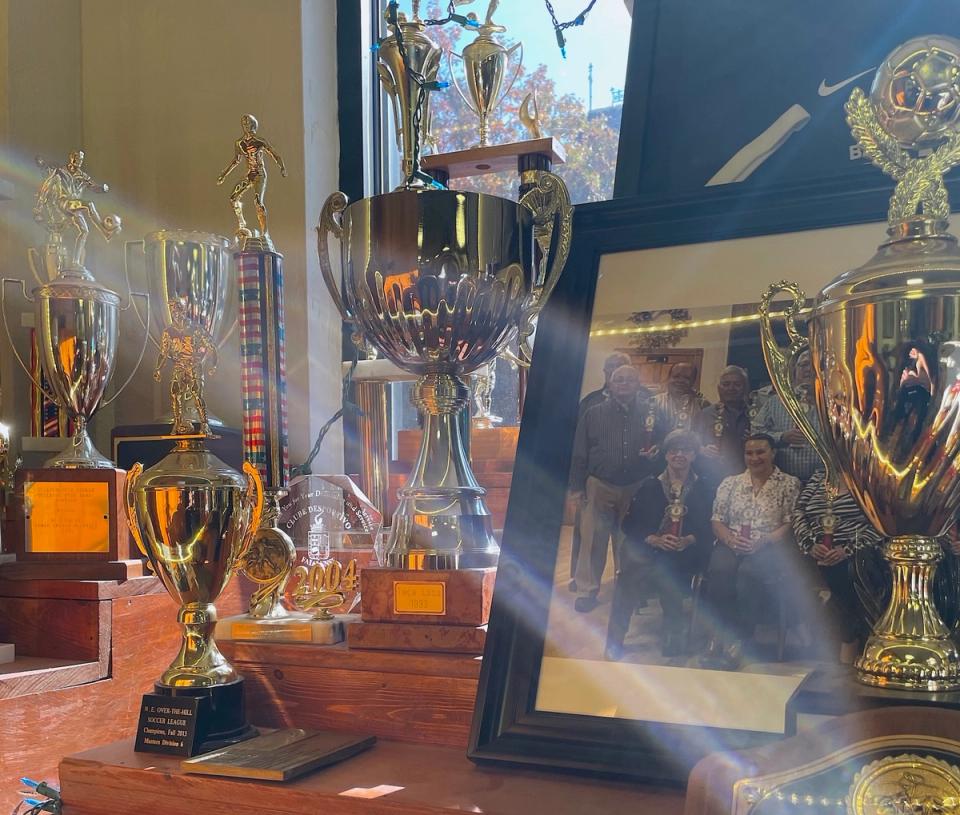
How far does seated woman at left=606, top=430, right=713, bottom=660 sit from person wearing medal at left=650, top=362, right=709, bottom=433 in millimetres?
11

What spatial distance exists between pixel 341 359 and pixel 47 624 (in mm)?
853

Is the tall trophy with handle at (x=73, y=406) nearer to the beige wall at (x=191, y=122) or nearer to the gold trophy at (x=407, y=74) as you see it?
the beige wall at (x=191, y=122)

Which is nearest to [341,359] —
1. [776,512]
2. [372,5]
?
[372,5]

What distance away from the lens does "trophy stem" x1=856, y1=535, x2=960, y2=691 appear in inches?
22.0

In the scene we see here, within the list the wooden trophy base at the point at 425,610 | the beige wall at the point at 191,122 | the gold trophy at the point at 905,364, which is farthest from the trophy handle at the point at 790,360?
the beige wall at the point at 191,122

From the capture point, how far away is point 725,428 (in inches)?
30.7

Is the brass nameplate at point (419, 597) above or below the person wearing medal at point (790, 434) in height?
below

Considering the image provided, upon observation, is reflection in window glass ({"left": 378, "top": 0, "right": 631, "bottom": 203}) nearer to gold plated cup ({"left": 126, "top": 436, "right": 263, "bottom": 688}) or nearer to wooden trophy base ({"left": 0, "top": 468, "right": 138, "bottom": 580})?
wooden trophy base ({"left": 0, "top": 468, "right": 138, "bottom": 580})

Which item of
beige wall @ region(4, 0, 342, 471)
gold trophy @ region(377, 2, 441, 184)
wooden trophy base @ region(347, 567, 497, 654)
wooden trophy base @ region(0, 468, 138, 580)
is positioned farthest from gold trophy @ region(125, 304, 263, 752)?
beige wall @ region(4, 0, 342, 471)

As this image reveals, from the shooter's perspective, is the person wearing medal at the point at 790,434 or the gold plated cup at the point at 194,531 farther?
the gold plated cup at the point at 194,531

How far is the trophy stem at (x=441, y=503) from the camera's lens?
902 mm

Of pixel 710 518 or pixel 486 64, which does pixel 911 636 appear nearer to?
pixel 710 518

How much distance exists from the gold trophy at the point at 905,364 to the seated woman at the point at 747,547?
12 cm

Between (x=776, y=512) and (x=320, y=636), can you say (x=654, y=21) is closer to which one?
(x=776, y=512)
